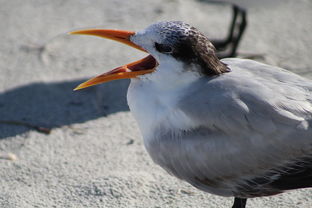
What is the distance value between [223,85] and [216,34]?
2.69m

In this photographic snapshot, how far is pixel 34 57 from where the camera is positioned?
507 centimetres

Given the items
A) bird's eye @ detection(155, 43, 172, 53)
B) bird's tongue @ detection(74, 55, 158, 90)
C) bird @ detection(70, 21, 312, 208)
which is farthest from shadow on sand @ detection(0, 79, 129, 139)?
bird's eye @ detection(155, 43, 172, 53)

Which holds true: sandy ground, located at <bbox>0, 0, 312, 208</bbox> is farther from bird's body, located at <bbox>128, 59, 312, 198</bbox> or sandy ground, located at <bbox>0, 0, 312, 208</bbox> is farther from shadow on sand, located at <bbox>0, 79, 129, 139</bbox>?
bird's body, located at <bbox>128, 59, 312, 198</bbox>

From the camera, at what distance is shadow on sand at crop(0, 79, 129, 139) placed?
4.31 metres

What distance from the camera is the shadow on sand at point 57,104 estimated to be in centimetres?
431

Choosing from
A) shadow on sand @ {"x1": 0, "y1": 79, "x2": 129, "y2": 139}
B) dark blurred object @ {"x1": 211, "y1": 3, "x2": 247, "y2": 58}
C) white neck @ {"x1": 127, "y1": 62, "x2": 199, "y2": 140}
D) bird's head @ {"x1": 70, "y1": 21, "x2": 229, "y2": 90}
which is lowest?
shadow on sand @ {"x1": 0, "y1": 79, "x2": 129, "y2": 139}

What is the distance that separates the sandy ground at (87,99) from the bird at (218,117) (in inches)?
22.8

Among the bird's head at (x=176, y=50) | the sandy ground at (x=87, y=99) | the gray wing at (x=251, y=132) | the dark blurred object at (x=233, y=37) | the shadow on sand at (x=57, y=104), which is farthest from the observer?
the dark blurred object at (x=233, y=37)

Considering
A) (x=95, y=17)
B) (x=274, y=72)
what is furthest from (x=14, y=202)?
(x=95, y=17)

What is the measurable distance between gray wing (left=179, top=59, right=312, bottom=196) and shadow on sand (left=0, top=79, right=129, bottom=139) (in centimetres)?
159

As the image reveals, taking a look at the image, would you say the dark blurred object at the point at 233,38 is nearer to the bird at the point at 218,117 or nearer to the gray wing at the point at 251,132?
the bird at the point at 218,117

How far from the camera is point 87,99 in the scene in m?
4.60

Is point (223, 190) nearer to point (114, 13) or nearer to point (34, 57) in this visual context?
point (34, 57)

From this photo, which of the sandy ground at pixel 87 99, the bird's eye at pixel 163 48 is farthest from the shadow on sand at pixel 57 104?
the bird's eye at pixel 163 48
